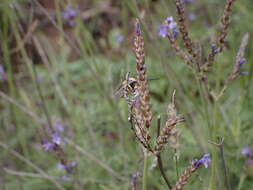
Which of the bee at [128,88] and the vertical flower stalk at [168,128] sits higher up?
the bee at [128,88]

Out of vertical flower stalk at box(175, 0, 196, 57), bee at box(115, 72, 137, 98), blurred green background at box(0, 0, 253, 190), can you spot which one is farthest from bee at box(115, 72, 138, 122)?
A: blurred green background at box(0, 0, 253, 190)

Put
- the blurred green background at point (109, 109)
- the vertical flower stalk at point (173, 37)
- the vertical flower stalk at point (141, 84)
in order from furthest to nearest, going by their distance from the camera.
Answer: the blurred green background at point (109, 109) → the vertical flower stalk at point (173, 37) → the vertical flower stalk at point (141, 84)

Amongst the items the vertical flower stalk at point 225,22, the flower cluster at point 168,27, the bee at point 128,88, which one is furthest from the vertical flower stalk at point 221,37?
the bee at point 128,88

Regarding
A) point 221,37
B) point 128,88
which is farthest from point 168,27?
point 128,88

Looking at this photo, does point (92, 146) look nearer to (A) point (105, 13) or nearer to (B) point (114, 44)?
(B) point (114, 44)

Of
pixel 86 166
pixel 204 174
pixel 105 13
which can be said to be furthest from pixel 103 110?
pixel 105 13

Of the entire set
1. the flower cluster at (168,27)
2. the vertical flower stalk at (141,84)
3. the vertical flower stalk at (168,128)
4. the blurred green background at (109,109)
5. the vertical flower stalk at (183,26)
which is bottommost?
the vertical flower stalk at (168,128)

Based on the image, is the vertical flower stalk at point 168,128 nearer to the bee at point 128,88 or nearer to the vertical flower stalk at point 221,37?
the bee at point 128,88
